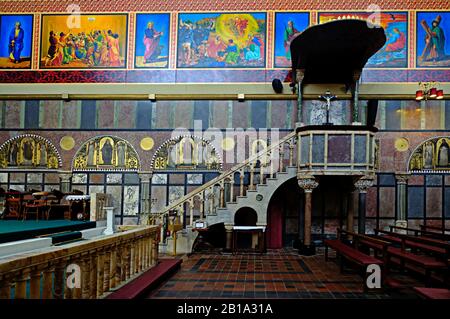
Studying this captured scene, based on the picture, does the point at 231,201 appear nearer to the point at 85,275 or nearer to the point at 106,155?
the point at 106,155

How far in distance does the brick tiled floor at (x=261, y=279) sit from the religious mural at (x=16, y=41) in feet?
29.6

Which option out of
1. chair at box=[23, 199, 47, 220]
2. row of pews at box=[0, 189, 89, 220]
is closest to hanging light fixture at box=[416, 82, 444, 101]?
row of pews at box=[0, 189, 89, 220]

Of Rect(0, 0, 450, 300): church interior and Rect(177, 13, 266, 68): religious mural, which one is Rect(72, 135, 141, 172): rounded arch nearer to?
Rect(0, 0, 450, 300): church interior

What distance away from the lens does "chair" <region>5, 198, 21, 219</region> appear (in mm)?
12688

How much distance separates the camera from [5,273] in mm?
3607

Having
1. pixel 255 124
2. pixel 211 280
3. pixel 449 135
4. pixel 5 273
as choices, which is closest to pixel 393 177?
pixel 449 135

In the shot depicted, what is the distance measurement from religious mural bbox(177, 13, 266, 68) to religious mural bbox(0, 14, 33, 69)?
5.03 metres

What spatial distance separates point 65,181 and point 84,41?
4.64 metres

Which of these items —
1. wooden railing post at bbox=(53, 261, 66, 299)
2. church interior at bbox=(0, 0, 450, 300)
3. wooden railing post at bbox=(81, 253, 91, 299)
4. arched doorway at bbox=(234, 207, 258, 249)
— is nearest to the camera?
wooden railing post at bbox=(53, 261, 66, 299)

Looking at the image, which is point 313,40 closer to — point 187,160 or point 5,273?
point 187,160

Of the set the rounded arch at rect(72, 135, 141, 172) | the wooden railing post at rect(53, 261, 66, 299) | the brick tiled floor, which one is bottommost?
the brick tiled floor

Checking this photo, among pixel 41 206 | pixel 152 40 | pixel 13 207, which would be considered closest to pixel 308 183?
pixel 152 40

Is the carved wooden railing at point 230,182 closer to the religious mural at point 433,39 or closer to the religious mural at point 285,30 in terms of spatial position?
the religious mural at point 285,30

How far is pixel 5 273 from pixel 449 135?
13778mm
